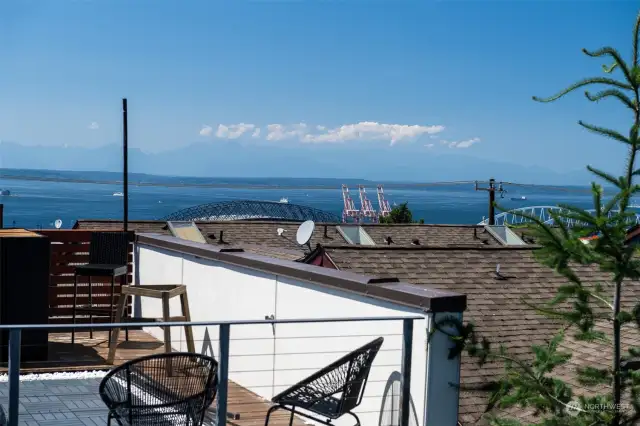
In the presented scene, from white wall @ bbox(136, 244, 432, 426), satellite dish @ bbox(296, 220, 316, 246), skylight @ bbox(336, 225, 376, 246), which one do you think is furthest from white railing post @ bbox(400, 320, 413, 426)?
skylight @ bbox(336, 225, 376, 246)

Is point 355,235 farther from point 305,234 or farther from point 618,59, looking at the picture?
point 618,59

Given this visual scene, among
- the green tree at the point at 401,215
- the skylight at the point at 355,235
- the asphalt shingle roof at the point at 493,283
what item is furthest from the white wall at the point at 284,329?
the green tree at the point at 401,215

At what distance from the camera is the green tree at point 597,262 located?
171 inches

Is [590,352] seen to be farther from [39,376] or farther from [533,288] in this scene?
[39,376]

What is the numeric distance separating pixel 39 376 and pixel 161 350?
154 cm

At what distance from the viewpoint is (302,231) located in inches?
657

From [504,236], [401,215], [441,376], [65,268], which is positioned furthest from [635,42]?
[401,215]

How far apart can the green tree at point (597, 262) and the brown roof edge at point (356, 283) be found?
38 centimetres

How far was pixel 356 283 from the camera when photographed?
17.3ft

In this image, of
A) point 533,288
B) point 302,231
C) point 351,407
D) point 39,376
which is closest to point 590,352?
point 533,288

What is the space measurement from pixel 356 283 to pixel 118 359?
3.02 m

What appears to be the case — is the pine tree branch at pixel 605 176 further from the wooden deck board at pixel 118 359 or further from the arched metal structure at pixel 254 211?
Answer: the arched metal structure at pixel 254 211

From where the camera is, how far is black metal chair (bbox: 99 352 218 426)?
427cm

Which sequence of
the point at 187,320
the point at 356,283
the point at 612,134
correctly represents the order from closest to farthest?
the point at 612,134
the point at 356,283
the point at 187,320
